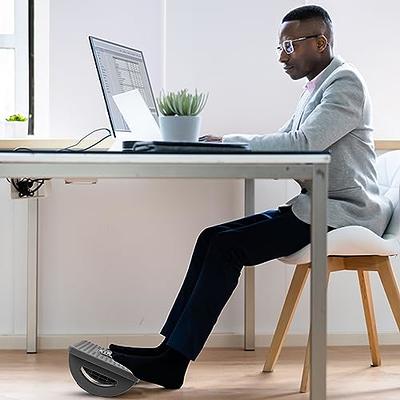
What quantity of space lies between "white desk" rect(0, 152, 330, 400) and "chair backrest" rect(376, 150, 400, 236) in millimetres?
759

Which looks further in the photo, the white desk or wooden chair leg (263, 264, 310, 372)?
wooden chair leg (263, 264, 310, 372)

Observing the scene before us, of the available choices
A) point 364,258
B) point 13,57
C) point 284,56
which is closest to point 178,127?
point 284,56

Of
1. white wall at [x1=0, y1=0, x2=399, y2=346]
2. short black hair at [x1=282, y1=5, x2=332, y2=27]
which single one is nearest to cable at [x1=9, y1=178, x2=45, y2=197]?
white wall at [x1=0, y1=0, x2=399, y2=346]

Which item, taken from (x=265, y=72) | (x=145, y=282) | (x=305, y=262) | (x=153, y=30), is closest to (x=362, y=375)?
(x=305, y=262)

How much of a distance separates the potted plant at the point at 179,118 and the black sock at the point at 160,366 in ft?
1.84

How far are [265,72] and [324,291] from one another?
4.95ft

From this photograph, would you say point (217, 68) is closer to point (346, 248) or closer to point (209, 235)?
point (209, 235)

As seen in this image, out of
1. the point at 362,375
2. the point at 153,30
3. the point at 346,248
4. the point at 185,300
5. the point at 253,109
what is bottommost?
the point at 362,375

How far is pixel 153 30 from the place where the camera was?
346 centimetres

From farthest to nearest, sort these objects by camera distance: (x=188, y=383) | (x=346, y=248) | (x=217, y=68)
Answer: (x=217, y=68)
(x=188, y=383)
(x=346, y=248)

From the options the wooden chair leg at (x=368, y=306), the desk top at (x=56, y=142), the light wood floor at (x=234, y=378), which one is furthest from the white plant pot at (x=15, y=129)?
the wooden chair leg at (x=368, y=306)

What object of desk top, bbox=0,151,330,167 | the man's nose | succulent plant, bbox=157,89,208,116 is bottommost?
desk top, bbox=0,151,330,167

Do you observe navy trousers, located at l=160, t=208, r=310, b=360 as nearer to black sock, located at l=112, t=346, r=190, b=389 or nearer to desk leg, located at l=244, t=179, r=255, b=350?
black sock, located at l=112, t=346, r=190, b=389

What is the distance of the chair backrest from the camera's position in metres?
2.73
